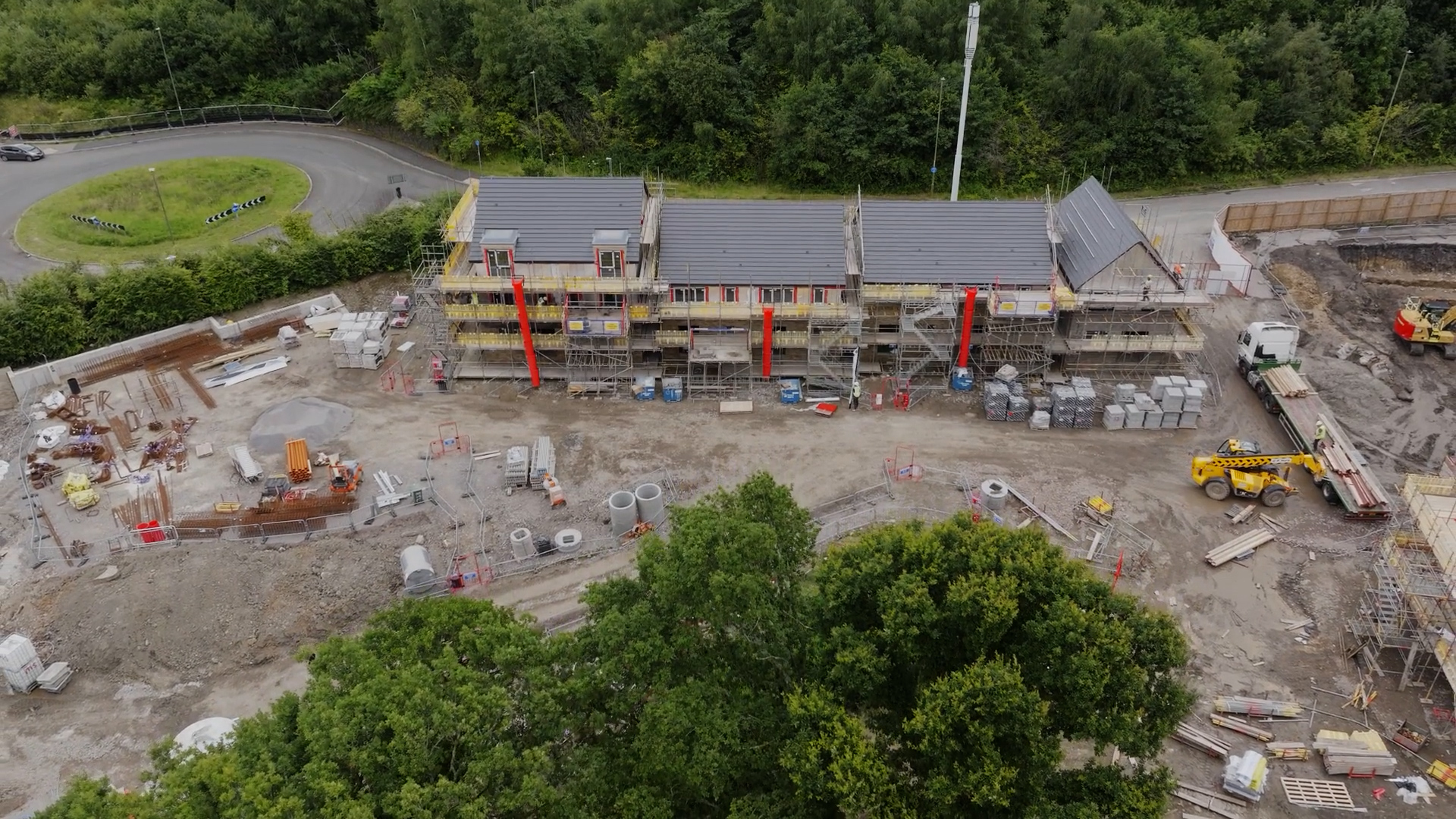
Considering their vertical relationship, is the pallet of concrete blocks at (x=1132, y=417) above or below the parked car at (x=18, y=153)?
below

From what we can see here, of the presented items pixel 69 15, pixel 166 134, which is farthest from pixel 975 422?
pixel 69 15

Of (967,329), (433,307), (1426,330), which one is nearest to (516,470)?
(433,307)

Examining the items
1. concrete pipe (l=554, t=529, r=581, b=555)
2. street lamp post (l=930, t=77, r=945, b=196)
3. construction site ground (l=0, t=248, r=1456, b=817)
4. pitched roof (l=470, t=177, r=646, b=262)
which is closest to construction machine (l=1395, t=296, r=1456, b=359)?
construction site ground (l=0, t=248, r=1456, b=817)

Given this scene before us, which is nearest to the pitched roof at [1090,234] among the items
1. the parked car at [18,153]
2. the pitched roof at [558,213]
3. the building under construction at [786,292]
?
the building under construction at [786,292]

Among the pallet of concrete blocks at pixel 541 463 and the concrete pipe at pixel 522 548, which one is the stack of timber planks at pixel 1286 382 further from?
the concrete pipe at pixel 522 548

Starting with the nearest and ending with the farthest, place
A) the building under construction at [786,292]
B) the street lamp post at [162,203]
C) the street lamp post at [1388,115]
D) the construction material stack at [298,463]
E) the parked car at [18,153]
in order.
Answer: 1. the construction material stack at [298,463]
2. the building under construction at [786,292]
3. the street lamp post at [162,203]
4. the street lamp post at [1388,115]
5. the parked car at [18,153]

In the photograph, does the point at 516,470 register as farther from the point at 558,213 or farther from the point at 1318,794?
the point at 1318,794

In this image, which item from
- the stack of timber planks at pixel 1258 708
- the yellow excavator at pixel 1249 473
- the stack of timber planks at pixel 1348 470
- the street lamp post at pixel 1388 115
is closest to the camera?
Result: the stack of timber planks at pixel 1258 708
